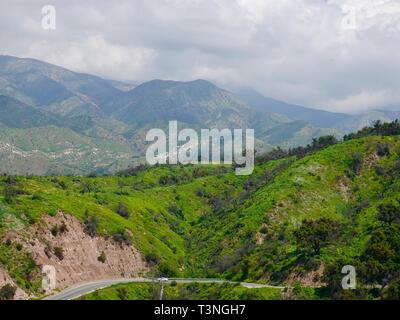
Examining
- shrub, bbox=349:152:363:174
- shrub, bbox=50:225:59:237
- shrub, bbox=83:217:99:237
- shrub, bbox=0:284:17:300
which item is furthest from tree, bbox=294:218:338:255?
shrub, bbox=0:284:17:300

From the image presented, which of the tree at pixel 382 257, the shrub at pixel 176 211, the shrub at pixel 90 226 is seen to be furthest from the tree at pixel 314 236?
the shrub at pixel 176 211

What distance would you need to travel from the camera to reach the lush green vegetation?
283 ft

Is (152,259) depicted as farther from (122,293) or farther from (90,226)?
(122,293)

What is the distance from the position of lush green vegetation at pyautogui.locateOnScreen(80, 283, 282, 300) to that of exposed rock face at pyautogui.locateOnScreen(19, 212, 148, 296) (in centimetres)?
1128

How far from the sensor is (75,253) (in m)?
110

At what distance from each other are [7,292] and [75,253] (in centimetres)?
2632

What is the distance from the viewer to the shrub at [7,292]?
8362 cm

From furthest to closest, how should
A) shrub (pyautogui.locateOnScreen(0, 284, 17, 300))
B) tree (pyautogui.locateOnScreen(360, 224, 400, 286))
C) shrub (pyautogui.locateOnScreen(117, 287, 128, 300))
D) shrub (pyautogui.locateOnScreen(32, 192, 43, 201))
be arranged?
1. shrub (pyautogui.locateOnScreen(32, 192, 43, 201))
2. shrub (pyautogui.locateOnScreen(117, 287, 128, 300))
3. shrub (pyautogui.locateOnScreen(0, 284, 17, 300))
4. tree (pyautogui.locateOnScreen(360, 224, 400, 286))

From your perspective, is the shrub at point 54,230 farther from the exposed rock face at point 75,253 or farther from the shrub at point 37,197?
the shrub at point 37,197

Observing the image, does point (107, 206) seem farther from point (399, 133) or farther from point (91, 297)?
point (399, 133)

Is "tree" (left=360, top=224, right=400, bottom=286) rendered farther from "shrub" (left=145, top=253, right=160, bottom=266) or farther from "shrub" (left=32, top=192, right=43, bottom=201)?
"shrub" (left=32, top=192, right=43, bottom=201)
